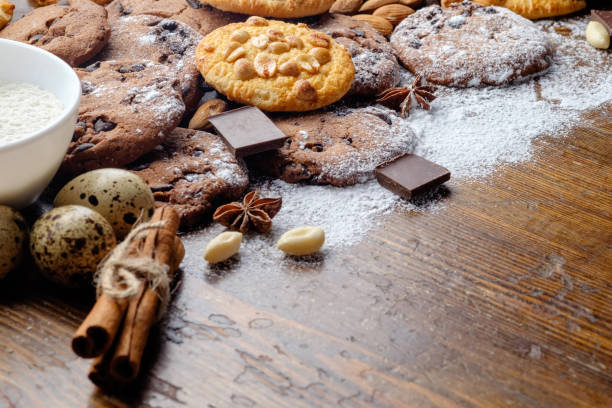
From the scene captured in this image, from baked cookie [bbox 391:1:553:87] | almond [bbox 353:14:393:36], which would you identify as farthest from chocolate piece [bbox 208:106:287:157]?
almond [bbox 353:14:393:36]

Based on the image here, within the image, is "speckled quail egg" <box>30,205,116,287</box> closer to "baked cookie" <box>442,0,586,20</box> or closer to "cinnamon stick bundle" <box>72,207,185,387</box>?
"cinnamon stick bundle" <box>72,207,185,387</box>

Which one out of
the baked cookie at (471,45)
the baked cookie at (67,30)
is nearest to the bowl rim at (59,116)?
the baked cookie at (67,30)

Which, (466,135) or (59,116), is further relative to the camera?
(466,135)

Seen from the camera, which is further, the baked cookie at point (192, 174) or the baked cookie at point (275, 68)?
the baked cookie at point (275, 68)

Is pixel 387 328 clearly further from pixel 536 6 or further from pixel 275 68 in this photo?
pixel 536 6

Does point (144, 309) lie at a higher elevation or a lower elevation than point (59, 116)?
lower

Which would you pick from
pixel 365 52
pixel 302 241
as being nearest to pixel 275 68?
pixel 365 52

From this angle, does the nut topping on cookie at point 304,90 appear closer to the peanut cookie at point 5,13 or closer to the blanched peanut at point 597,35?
the peanut cookie at point 5,13
